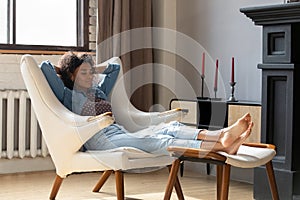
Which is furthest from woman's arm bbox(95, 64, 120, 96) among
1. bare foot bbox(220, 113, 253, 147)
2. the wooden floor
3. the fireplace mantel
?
bare foot bbox(220, 113, 253, 147)

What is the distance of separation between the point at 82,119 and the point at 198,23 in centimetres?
196

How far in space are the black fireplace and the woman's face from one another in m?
1.19

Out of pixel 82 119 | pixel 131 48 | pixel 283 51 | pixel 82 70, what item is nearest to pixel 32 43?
pixel 131 48

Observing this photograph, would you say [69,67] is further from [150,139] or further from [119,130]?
[150,139]

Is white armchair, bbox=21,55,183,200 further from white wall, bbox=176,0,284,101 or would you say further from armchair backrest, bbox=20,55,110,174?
white wall, bbox=176,0,284,101

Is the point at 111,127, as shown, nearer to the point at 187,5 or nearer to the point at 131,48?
the point at 131,48

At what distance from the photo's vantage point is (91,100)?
4141 mm

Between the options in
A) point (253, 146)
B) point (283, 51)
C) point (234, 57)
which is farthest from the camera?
point (234, 57)

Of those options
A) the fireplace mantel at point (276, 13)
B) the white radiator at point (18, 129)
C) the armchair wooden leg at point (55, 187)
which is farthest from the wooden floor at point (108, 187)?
the fireplace mantel at point (276, 13)

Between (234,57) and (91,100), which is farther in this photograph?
(234,57)

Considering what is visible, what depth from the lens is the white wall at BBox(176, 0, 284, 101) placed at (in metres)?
4.70

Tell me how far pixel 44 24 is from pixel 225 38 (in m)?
1.60

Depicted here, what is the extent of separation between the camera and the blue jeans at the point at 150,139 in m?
3.72

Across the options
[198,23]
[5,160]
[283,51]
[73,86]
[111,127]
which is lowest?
[5,160]
